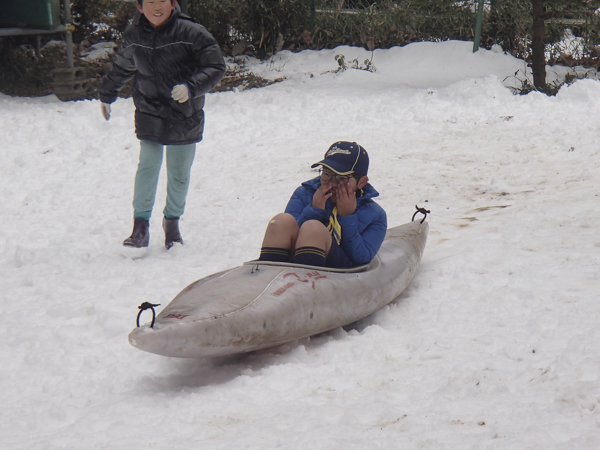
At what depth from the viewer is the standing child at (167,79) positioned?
13.9ft

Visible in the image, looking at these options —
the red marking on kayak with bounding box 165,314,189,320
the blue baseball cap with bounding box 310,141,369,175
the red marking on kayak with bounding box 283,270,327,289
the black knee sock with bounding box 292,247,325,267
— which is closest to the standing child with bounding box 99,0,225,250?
the blue baseball cap with bounding box 310,141,369,175

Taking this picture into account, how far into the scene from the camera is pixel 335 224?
11.0ft

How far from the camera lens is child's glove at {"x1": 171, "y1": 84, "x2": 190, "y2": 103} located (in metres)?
4.09

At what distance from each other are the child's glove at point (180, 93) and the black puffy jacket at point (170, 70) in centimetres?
9

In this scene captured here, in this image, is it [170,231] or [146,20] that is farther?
[170,231]

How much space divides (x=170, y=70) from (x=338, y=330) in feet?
7.01

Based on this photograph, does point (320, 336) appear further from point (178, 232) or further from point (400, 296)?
point (178, 232)

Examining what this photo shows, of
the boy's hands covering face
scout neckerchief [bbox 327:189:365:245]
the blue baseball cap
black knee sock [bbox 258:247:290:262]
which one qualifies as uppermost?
the blue baseball cap

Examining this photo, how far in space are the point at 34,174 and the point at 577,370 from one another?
565 centimetres

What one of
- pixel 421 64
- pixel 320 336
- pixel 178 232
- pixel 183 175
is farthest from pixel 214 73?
pixel 421 64

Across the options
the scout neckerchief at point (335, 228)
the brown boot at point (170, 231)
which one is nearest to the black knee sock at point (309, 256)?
the scout neckerchief at point (335, 228)

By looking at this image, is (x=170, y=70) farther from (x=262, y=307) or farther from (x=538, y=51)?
(x=538, y=51)

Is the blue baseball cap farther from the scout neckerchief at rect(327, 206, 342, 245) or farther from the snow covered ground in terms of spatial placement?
the snow covered ground

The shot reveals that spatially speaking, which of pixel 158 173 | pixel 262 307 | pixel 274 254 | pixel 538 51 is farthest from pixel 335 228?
pixel 538 51
